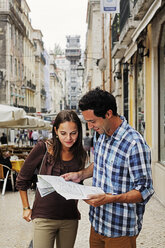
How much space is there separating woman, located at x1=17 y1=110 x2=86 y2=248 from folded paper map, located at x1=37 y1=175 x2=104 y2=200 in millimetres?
226

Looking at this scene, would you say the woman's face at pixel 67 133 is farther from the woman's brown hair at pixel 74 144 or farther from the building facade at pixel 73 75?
the building facade at pixel 73 75

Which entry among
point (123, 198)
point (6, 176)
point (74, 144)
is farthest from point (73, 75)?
point (123, 198)

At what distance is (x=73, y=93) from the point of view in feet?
589

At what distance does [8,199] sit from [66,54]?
17708cm

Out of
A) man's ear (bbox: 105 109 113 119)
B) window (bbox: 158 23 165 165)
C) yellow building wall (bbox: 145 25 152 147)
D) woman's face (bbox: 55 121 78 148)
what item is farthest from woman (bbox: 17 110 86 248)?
yellow building wall (bbox: 145 25 152 147)

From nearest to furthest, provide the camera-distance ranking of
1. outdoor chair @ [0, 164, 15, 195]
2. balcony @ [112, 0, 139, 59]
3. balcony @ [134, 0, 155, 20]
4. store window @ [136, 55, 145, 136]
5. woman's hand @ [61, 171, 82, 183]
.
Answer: woman's hand @ [61, 171, 82, 183] < balcony @ [134, 0, 155, 20] < outdoor chair @ [0, 164, 15, 195] < balcony @ [112, 0, 139, 59] < store window @ [136, 55, 145, 136]

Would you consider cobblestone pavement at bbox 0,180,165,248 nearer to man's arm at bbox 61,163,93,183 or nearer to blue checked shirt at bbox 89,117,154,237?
man's arm at bbox 61,163,93,183

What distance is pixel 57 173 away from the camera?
231cm

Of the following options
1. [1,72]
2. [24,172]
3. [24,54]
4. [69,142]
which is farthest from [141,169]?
[24,54]

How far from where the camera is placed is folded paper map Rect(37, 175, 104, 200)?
5.80ft

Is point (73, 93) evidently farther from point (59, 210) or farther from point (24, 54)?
point (59, 210)

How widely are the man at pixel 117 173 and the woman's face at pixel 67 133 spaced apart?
9.2 inches

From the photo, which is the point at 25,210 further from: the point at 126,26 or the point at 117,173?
the point at 126,26

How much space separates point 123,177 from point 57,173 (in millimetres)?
557
